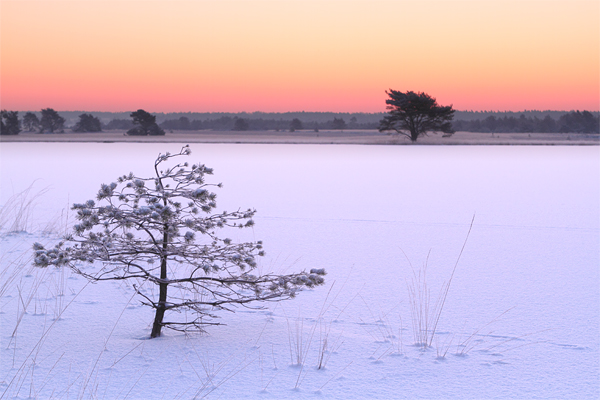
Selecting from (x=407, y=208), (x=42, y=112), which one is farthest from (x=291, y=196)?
(x=42, y=112)

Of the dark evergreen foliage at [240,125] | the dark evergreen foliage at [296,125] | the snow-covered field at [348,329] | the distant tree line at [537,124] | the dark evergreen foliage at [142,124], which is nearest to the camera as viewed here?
the snow-covered field at [348,329]

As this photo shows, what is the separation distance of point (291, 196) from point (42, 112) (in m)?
111

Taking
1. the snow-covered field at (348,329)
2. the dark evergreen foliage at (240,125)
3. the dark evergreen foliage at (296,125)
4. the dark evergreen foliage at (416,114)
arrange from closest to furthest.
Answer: the snow-covered field at (348,329) < the dark evergreen foliage at (416,114) < the dark evergreen foliage at (296,125) < the dark evergreen foliage at (240,125)

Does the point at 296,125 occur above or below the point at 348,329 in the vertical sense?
above

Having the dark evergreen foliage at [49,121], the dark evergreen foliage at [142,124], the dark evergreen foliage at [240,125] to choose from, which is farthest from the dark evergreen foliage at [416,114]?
the dark evergreen foliage at [49,121]

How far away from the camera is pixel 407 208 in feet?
41.0

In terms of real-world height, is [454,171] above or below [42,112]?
below

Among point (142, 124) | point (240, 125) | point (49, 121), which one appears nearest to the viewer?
point (142, 124)

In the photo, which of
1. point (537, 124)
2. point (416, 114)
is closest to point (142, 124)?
point (416, 114)

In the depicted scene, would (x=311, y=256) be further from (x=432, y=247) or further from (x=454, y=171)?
(x=454, y=171)

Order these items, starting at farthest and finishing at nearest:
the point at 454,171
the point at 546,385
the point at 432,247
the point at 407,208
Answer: the point at 454,171
the point at 407,208
the point at 432,247
the point at 546,385

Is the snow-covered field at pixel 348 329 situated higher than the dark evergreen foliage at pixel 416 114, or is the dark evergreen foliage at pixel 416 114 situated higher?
the dark evergreen foliage at pixel 416 114

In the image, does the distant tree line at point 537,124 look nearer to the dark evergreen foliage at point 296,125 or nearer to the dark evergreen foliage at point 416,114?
the dark evergreen foliage at point 296,125

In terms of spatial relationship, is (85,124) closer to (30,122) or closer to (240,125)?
(30,122)
